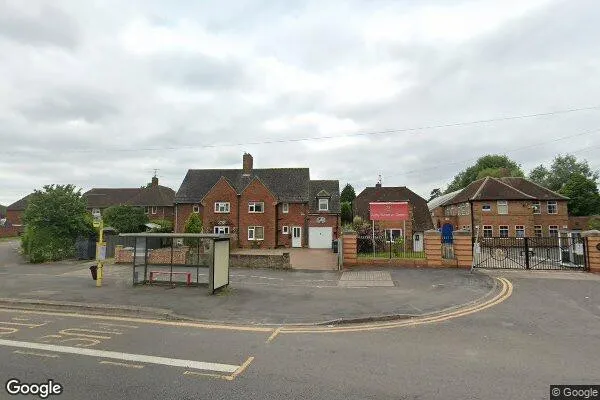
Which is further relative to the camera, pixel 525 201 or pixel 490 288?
pixel 525 201

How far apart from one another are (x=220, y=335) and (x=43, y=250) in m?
23.6

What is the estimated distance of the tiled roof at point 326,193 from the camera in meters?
39.1

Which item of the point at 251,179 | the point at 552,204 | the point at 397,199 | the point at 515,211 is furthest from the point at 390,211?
the point at 552,204

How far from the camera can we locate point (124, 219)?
132 feet

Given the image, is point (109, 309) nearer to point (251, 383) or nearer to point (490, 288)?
point (251, 383)

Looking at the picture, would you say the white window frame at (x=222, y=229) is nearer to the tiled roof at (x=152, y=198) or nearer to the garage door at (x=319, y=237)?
the garage door at (x=319, y=237)

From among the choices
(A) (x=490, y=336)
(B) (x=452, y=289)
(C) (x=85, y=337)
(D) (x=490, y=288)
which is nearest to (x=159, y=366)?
(C) (x=85, y=337)

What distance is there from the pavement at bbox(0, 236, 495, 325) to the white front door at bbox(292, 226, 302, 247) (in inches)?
801

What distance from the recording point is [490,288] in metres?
13.4

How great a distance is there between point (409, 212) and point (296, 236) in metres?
12.5

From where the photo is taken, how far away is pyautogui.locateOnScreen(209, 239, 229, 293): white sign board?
12.6m

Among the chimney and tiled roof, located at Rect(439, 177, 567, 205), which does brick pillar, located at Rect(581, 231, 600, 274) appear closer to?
A: tiled roof, located at Rect(439, 177, 567, 205)

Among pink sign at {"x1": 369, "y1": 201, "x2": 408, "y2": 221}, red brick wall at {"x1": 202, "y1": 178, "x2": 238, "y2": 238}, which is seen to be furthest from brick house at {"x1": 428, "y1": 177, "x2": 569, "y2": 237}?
red brick wall at {"x1": 202, "y1": 178, "x2": 238, "y2": 238}

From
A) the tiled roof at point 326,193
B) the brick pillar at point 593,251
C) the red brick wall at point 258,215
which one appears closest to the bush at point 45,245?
the red brick wall at point 258,215
